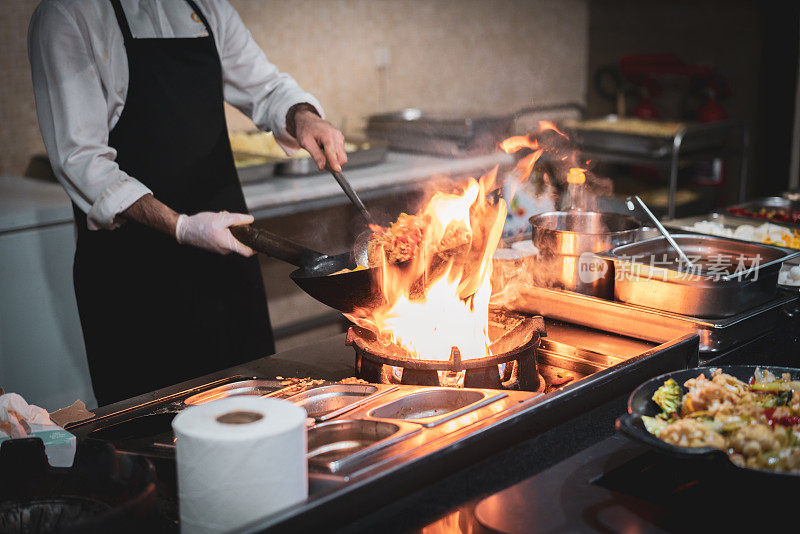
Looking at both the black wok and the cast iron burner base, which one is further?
the black wok

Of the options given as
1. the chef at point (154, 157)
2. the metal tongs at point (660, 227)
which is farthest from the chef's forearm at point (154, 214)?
the metal tongs at point (660, 227)

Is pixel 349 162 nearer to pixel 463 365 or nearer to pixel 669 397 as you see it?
pixel 463 365

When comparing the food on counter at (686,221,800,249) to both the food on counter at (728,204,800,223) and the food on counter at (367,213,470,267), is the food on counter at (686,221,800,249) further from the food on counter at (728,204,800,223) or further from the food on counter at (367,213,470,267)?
the food on counter at (367,213,470,267)

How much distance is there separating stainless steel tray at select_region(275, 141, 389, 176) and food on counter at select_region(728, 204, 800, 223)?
160 cm

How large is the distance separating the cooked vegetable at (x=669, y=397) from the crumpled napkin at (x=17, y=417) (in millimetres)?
940

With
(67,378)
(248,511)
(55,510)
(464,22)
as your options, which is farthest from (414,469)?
(464,22)

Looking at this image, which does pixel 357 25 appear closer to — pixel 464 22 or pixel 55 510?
pixel 464 22

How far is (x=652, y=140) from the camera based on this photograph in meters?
4.46

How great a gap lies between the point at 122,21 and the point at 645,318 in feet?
5.26

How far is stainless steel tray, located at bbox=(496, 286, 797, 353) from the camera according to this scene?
1625mm

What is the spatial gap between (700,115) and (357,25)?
2.23 meters

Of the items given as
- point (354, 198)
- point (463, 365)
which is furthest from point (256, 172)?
point (463, 365)

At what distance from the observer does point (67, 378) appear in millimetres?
2891

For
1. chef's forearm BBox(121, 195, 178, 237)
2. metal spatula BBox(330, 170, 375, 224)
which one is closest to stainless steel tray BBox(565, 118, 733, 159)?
metal spatula BBox(330, 170, 375, 224)
